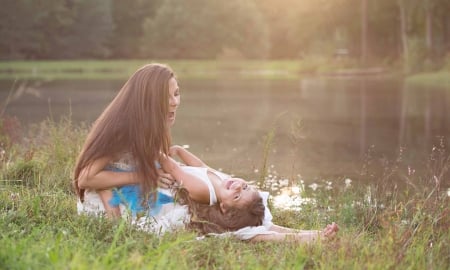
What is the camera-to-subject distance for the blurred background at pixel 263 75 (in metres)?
11.1

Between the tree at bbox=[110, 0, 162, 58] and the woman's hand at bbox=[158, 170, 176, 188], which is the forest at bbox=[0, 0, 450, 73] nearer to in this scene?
the tree at bbox=[110, 0, 162, 58]

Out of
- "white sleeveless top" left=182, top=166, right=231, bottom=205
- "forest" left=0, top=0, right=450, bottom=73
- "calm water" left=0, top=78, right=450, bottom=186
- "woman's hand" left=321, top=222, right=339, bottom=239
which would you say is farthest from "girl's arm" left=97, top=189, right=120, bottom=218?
"forest" left=0, top=0, right=450, bottom=73

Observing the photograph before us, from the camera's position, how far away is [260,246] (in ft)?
15.4

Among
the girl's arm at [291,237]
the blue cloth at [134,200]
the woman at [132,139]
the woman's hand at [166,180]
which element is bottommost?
the girl's arm at [291,237]

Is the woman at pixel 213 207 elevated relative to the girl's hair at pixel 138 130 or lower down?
lower down

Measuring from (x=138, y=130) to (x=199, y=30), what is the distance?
60.7 metres

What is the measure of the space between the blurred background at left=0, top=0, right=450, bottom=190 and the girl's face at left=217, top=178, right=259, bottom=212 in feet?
6.31

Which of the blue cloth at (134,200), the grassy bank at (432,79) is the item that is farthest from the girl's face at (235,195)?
the grassy bank at (432,79)

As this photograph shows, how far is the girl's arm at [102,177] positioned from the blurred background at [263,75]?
1426mm

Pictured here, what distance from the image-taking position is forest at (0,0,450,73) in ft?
147

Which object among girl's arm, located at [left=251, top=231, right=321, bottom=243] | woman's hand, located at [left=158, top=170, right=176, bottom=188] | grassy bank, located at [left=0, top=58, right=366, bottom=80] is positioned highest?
woman's hand, located at [left=158, top=170, right=176, bottom=188]

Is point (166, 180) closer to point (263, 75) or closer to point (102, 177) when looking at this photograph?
point (102, 177)

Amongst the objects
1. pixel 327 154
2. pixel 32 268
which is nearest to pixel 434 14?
pixel 327 154

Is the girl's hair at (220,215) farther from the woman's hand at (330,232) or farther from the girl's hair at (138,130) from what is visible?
the woman's hand at (330,232)
